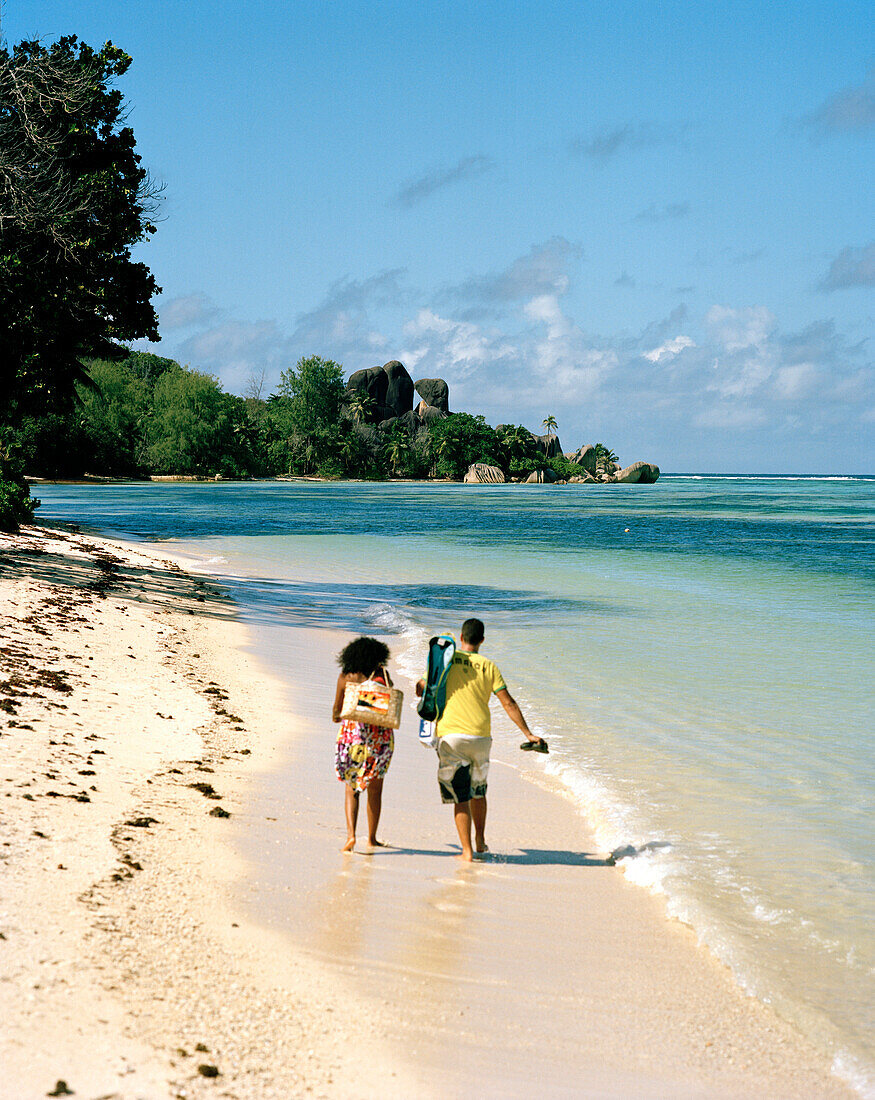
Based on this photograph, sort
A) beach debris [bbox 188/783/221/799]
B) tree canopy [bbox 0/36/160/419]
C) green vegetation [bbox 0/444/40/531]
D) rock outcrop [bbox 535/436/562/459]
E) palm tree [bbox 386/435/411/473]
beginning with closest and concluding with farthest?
beach debris [bbox 188/783/221/799] → tree canopy [bbox 0/36/160/419] → green vegetation [bbox 0/444/40/531] → palm tree [bbox 386/435/411/473] → rock outcrop [bbox 535/436/562/459]

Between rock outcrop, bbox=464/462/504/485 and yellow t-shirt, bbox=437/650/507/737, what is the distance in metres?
148

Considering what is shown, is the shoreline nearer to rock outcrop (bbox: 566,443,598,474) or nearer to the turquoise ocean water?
the turquoise ocean water

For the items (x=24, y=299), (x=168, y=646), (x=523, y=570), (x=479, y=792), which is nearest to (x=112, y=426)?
(x=523, y=570)

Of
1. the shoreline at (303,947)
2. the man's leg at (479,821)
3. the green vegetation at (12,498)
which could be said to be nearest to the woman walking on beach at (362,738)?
the shoreline at (303,947)

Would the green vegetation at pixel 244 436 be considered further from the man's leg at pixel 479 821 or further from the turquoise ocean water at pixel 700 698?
the man's leg at pixel 479 821

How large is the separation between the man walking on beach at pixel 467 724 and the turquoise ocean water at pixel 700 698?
1.25 metres

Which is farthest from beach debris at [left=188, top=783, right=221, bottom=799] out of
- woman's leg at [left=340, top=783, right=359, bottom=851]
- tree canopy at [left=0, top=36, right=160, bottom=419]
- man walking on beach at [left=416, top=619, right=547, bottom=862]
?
tree canopy at [left=0, top=36, right=160, bottom=419]

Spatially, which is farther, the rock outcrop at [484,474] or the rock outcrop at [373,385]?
the rock outcrop at [373,385]

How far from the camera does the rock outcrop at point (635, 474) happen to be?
183375 millimetres

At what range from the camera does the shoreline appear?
3.73 metres

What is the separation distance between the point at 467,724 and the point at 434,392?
16527cm

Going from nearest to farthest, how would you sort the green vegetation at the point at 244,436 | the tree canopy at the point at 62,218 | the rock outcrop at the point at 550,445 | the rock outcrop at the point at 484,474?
the tree canopy at the point at 62,218, the green vegetation at the point at 244,436, the rock outcrop at the point at 484,474, the rock outcrop at the point at 550,445

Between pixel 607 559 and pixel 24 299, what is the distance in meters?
21.5

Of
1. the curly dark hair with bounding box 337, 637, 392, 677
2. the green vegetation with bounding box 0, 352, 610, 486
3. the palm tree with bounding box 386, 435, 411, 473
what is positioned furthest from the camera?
the palm tree with bounding box 386, 435, 411, 473
